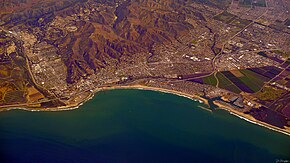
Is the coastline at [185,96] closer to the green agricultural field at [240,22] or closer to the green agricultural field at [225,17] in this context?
the green agricultural field at [240,22]

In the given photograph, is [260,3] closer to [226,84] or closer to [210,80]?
[210,80]

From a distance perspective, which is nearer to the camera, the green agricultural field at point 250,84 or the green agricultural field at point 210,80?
the green agricultural field at point 250,84

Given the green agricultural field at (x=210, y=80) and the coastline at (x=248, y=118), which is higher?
the green agricultural field at (x=210, y=80)

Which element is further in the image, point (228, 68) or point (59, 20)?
point (59, 20)

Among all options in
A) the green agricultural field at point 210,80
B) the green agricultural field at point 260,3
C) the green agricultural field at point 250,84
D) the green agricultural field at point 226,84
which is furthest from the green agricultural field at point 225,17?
the green agricultural field at point 210,80

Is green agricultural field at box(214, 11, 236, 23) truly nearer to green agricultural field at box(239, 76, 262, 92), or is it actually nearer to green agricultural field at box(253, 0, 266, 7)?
green agricultural field at box(253, 0, 266, 7)

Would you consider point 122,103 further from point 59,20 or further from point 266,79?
point 59,20

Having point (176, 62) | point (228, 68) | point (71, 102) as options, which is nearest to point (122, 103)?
point (71, 102)

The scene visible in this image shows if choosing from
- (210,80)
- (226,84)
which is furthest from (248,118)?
(210,80)
